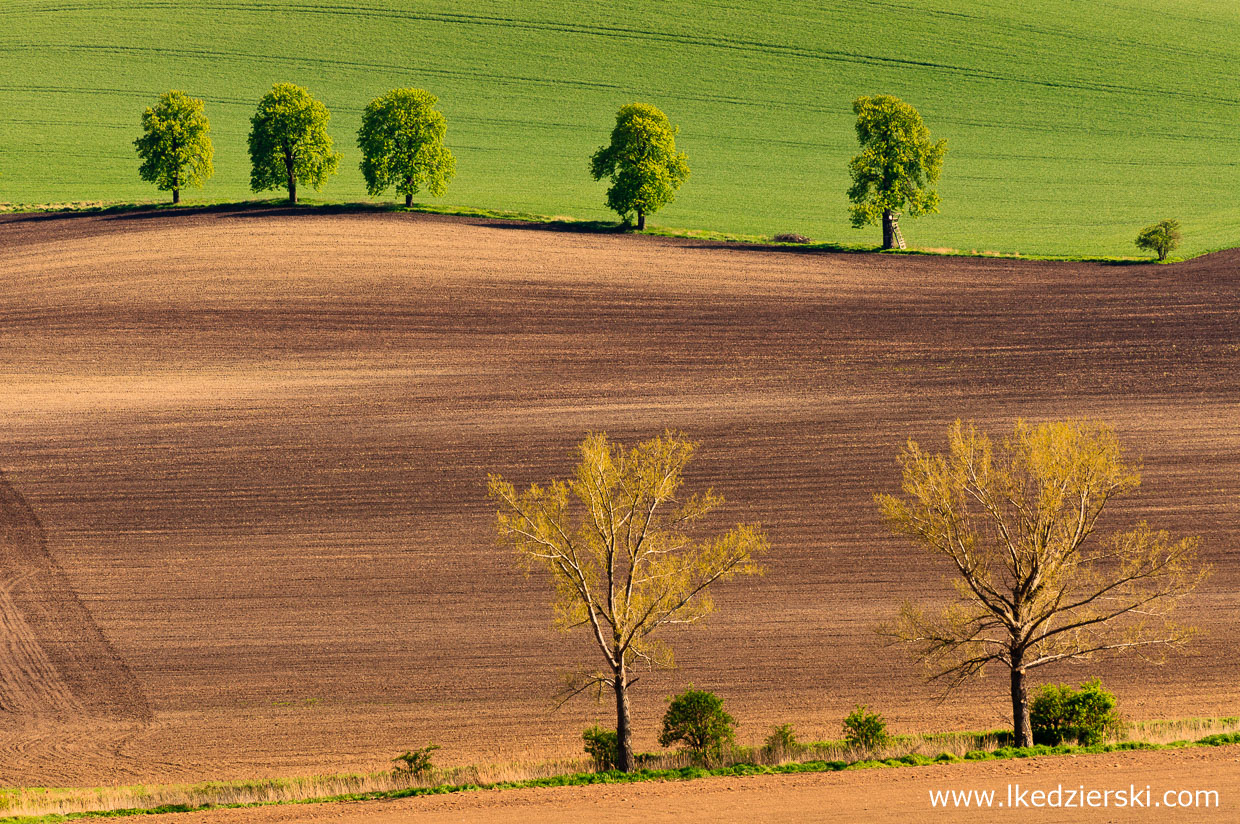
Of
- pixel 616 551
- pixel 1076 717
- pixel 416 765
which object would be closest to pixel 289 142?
pixel 616 551

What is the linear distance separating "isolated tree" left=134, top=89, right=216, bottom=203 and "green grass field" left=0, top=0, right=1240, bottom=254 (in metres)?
6.07

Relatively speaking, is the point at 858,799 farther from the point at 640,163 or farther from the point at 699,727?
the point at 640,163

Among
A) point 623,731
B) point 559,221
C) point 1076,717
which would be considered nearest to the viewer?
point 623,731

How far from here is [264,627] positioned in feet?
107

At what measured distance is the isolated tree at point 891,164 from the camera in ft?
221

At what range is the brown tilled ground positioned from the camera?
96.2 feet

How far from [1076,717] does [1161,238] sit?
44910 millimetres

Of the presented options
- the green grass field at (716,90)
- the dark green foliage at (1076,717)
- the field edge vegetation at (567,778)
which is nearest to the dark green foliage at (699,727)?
the field edge vegetation at (567,778)

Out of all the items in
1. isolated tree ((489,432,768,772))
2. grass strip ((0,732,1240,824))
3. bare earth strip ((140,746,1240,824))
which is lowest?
bare earth strip ((140,746,1240,824))

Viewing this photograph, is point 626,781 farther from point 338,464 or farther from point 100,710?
point 338,464

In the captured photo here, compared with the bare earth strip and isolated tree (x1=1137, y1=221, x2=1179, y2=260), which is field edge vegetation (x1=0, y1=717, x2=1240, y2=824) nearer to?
the bare earth strip

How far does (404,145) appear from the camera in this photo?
72.8m

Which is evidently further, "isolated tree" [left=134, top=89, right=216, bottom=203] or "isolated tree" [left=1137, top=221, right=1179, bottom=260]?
"isolated tree" [left=134, top=89, right=216, bottom=203]

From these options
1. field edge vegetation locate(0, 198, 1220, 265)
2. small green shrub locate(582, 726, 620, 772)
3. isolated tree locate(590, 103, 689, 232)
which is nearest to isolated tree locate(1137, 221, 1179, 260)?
field edge vegetation locate(0, 198, 1220, 265)
